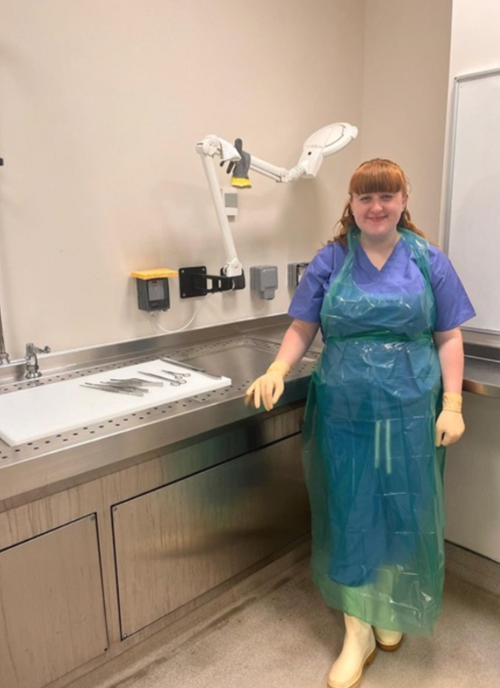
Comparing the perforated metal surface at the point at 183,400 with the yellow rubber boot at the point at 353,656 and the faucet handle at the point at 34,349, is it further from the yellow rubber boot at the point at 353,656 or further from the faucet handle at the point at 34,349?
the yellow rubber boot at the point at 353,656

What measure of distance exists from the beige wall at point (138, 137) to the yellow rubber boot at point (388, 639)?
109cm

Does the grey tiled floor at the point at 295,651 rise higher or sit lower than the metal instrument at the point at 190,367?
lower

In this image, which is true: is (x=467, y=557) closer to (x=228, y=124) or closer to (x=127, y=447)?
(x=127, y=447)

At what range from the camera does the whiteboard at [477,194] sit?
1544mm

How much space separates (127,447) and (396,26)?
6.09ft

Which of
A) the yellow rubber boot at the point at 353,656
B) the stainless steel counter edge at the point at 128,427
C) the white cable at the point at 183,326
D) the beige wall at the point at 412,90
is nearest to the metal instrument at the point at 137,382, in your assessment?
the stainless steel counter edge at the point at 128,427

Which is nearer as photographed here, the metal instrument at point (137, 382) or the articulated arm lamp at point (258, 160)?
the metal instrument at point (137, 382)

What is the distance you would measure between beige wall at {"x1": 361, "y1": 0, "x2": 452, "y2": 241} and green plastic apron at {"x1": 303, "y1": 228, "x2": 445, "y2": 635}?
0.84 meters

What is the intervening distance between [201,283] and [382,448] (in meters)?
0.84

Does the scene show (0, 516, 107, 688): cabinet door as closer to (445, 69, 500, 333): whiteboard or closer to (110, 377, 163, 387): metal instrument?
(110, 377, 163, 387): metal instrument

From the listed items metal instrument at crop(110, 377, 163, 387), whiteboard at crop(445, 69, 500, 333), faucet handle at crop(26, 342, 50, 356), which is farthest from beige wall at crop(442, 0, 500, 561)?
faucet handle at crop(26, 342, 50, 356)

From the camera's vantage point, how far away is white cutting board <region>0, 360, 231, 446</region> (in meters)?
1.17

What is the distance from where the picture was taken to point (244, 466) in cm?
157

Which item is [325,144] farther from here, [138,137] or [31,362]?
[31,362]
